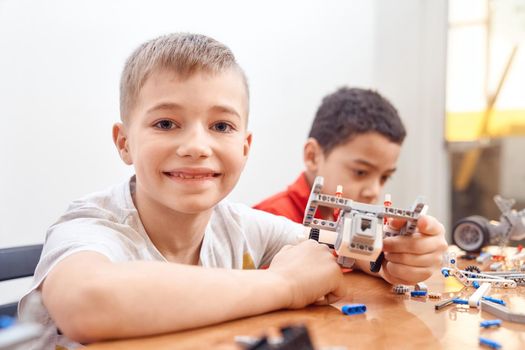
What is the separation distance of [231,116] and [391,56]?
1.82m

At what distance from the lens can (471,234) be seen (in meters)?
1.33

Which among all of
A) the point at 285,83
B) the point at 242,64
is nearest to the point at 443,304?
the point at 242,64

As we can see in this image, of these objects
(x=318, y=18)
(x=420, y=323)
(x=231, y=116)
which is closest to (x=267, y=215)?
(x=231, y=116)

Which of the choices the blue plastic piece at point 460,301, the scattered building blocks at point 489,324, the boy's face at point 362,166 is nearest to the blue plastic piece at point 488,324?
the scattered building blocks at point 489,324

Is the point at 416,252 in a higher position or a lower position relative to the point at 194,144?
lower

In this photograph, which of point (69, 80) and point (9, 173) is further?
point (69, 80)

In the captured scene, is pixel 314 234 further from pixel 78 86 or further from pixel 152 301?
pixel 78 86

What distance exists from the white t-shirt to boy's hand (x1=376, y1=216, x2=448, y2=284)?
0.17 m

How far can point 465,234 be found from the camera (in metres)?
1.34

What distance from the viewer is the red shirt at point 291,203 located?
1.34m

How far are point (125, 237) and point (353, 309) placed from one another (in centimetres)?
38

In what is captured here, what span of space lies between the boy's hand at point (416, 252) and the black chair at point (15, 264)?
0.68 metres

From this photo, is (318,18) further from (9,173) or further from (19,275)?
(19,275)

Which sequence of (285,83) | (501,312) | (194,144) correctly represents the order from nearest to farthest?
(501,312)
(194,144)
(285,83)
